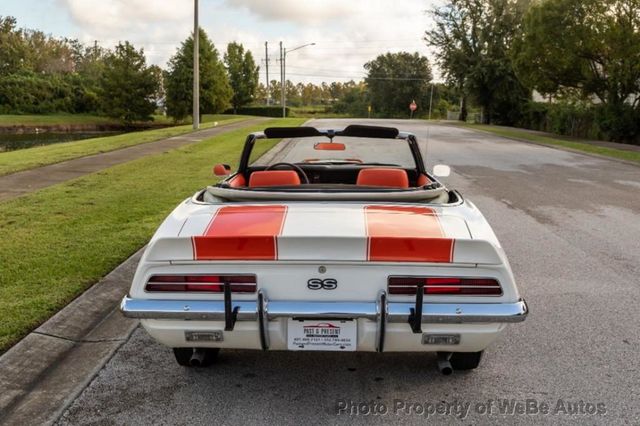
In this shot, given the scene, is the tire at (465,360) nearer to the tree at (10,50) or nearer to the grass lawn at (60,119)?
the grass lawn at (60,119)

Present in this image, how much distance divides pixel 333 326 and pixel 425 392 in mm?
782

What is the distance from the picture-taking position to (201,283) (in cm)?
275

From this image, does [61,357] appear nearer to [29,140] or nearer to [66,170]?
[66,170]

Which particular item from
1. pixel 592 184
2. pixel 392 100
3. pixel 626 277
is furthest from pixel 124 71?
pixel 626 277

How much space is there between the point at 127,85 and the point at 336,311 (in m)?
58.5

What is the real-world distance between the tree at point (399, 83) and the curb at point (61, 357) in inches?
3359

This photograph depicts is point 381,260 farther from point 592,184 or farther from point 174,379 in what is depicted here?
point 592,184

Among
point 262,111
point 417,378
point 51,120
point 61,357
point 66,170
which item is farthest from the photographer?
point 262,111

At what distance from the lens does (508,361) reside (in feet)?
11.4

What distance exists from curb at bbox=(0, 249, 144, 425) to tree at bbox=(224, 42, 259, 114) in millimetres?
71315

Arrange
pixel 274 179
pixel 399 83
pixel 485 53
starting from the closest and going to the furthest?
pixel 274 179
pixel 485 53
pixel 399 83

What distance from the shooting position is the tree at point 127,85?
5643cm

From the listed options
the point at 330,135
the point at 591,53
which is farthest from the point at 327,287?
the point at 591,53

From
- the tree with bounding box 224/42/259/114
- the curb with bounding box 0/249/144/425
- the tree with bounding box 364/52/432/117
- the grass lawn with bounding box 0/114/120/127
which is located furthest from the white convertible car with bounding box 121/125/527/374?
the tree with bounding box 364/52/432/117
